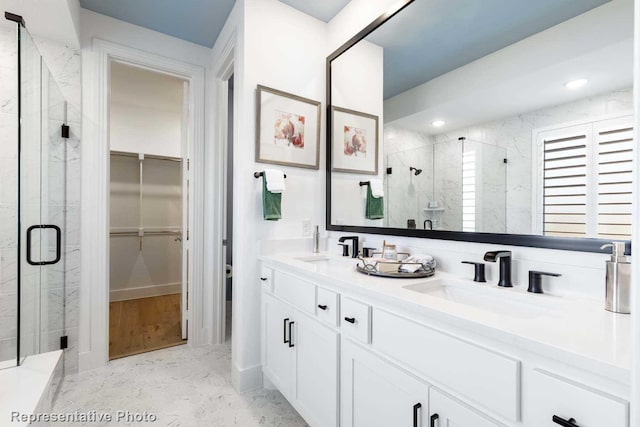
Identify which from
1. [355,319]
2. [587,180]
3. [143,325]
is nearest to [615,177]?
[587,180]

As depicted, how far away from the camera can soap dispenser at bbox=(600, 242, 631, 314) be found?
0.87 m

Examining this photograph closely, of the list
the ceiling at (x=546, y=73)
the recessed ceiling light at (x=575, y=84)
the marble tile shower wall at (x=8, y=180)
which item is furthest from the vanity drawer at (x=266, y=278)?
the recessed ceiling light at (x=575, y=84)

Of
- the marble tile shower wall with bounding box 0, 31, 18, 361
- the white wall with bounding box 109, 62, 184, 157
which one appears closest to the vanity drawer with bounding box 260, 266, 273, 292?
the marble tile shower wall with bounding box 0, 31, 18, 361

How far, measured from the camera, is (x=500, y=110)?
1264 mm

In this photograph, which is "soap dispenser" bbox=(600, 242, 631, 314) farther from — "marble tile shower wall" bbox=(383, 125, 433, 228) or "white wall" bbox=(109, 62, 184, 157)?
"white wall" bbox=(109, 62, 184, 157)

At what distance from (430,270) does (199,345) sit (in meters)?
2.23

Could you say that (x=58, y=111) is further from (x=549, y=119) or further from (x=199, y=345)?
(x=549, y=119)

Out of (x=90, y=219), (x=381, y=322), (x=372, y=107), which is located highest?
(x=372, y=107)

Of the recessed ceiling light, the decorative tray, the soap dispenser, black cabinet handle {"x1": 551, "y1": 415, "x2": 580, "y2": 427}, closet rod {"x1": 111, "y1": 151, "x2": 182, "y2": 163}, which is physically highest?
closet rod {"x1": 111, "y1": 151, "x2": 182, "y2": 163}

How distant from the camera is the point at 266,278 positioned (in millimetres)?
1955

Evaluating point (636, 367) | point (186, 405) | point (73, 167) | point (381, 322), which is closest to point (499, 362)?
point (636, 367)

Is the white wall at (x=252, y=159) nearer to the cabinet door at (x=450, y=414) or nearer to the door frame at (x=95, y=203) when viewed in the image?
the door frame at (x=95, y=203)

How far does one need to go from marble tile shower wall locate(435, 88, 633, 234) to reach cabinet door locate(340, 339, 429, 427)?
729 mm

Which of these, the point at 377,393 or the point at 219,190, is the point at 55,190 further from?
the point at 377,393
